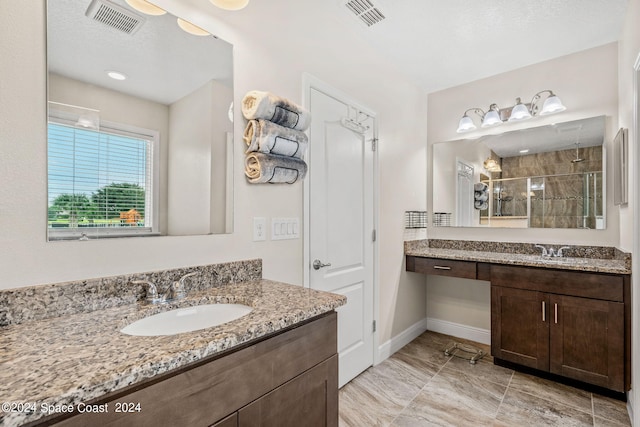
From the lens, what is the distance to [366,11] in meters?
2.12

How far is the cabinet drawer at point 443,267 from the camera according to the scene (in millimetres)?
2652

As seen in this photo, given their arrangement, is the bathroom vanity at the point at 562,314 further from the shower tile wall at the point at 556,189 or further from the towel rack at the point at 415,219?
the towel rack at the point at 415,219

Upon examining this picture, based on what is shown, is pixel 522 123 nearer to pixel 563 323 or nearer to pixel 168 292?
pixel 563 323

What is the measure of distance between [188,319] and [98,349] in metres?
0.41

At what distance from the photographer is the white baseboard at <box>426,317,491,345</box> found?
A: 3.03 metres

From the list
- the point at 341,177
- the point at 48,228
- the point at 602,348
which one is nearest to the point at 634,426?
the point at 602,348

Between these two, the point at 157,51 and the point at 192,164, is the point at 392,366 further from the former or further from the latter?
the point at 157,51

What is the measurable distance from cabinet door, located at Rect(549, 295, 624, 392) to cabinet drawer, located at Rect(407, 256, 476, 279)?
588 millimetres

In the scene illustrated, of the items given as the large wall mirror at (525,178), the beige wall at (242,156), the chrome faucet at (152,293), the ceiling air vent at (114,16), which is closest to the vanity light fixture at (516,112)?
the large wall mirror at (525,178)

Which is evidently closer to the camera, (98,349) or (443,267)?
(98,349)

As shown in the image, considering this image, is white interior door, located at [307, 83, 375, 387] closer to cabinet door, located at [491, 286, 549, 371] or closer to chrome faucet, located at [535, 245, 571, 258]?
cabinet door, located at [491, 286, 549, 371]

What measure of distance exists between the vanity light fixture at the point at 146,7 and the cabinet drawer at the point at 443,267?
2.60m

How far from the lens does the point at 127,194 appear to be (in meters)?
1.22

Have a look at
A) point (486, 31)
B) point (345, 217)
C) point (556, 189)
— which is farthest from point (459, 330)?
point (486, 31)
